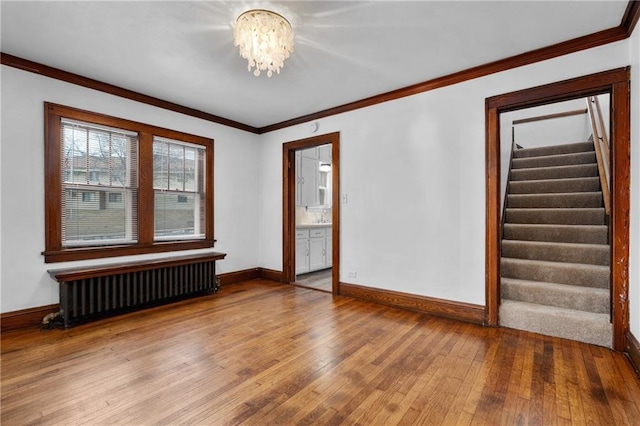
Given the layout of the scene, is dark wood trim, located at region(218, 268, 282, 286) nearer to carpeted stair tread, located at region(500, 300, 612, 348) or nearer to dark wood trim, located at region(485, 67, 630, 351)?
carpeted stair tread, located at region(500, 300, 612, 348)

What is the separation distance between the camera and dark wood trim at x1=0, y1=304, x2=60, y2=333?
9.83ft

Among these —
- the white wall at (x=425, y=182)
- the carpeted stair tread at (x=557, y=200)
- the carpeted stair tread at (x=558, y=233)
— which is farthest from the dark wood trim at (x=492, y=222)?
the carpeted stair tread at (x=557, y=200)

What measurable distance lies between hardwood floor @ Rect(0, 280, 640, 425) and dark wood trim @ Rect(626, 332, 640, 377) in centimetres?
8

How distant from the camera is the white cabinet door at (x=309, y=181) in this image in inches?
232

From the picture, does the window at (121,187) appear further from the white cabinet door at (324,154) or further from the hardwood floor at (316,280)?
the white cabinet door at (324,154)

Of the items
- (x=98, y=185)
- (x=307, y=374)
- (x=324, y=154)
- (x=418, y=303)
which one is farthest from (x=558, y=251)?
(x=98, y=185)

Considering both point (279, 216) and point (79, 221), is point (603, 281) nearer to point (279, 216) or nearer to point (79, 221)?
point (279, 216)

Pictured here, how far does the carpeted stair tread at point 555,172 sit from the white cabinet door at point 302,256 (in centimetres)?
371

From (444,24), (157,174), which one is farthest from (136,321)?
(444,24)

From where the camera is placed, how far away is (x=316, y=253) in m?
6.03

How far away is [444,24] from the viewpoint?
2.48m

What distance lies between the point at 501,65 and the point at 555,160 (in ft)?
8.78

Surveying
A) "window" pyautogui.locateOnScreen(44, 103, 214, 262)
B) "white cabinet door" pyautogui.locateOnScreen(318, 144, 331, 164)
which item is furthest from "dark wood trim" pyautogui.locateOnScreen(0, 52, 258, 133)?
"white cabinet door" pyautogui.locateOnScreen(318, 144, 331, 164)

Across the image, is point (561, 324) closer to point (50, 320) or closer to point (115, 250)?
point (115, 250)
